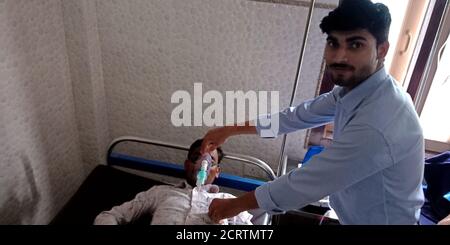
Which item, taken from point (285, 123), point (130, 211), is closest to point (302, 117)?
point (285, 123)

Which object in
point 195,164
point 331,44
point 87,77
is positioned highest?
point 331,44

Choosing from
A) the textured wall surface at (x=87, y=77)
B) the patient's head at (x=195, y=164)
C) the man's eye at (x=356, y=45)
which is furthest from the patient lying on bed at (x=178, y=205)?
the man's eye at (x=356, y=45)

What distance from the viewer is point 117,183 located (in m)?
1.93

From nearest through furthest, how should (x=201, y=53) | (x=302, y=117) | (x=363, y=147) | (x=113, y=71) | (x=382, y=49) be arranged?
(x=363, y=147) < (x=382, y=49) < (x=302, y=117) < (x=201, y=53) < (x=113, y=71)

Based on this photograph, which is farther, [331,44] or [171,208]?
[171,208]

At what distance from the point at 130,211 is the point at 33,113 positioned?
666 mm

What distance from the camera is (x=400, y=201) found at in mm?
1182

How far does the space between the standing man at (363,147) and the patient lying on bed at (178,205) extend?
12.2 inches

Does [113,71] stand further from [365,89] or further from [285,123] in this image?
[365,89]

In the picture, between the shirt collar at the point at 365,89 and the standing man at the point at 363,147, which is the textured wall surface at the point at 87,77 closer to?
the standing man at the point at 363,147

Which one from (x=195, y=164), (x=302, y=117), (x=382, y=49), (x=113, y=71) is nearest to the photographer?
(x=382, y=49)

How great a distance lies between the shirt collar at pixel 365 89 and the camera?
114cm

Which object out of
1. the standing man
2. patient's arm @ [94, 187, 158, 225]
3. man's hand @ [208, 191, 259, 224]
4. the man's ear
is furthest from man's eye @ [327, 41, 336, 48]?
patient's arm @ [94, 187, 158, 225]

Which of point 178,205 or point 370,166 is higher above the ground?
point 370,166
